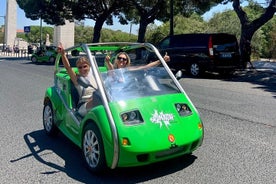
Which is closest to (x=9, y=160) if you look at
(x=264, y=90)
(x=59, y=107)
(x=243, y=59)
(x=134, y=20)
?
(x=59, y=107)

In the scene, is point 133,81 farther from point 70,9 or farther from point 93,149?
point 70,9

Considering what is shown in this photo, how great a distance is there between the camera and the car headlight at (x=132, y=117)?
3861mm

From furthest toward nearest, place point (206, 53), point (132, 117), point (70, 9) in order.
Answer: point (70, 9)
point (206, 53)
point (132, 117)

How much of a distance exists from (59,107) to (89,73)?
71 cm

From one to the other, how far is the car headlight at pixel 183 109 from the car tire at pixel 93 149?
A: 975 millimetres

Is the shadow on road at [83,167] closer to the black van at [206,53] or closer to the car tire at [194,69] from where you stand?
the black van at [206,53]

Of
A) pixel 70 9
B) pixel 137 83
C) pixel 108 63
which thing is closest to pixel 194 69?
pixel 108 63

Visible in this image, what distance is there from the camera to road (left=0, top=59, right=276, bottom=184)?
3.99 metres

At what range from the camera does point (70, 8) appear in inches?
1216

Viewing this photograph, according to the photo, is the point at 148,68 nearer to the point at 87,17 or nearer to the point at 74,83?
the point at 74,83

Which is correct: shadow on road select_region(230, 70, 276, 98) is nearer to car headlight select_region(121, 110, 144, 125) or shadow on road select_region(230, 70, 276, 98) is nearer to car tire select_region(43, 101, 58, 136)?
car tire select_region(43, 101, 58, 136)

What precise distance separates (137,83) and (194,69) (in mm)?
10906

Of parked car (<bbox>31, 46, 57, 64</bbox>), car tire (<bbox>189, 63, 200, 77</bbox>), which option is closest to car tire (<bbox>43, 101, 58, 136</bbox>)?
car tire (<bbox>189, 63, 200, 77</bbox>)

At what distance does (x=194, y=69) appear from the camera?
15039 mm
